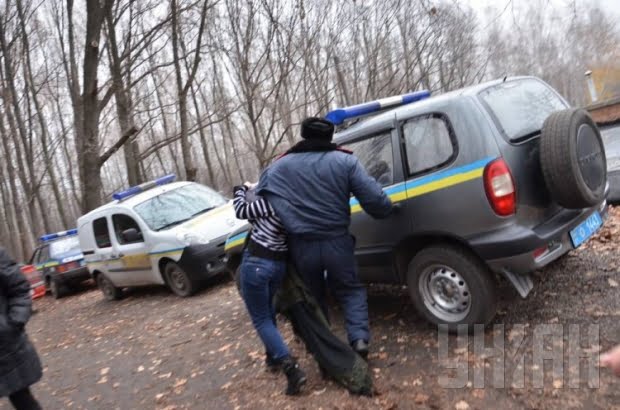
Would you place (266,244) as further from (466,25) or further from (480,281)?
(466,25)

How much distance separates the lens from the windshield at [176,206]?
8.00 meters

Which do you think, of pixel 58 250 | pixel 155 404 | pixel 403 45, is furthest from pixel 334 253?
pixel 403 45

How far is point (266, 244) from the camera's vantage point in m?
3.46

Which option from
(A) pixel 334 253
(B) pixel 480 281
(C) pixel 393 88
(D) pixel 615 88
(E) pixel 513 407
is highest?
(C) pixel 393 88

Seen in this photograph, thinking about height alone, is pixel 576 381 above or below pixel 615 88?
below

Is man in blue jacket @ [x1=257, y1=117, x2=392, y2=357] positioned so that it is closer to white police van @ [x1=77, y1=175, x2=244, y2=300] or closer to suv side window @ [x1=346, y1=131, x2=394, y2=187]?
suv side window @ [x1=346, y1=131, x2=394, y2=187]

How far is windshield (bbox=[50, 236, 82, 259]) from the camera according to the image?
13.1 metres

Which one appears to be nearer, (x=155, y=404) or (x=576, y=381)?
(x=576, y=381)

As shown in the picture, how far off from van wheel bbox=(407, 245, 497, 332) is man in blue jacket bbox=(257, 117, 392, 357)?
530mm

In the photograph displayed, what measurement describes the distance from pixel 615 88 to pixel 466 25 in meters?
5.70

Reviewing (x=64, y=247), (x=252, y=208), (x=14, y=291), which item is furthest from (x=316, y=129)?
(x=64, y=247)

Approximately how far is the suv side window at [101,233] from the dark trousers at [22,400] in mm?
5682

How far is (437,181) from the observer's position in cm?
348

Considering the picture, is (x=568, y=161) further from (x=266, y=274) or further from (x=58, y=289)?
(x=58, y=289)
